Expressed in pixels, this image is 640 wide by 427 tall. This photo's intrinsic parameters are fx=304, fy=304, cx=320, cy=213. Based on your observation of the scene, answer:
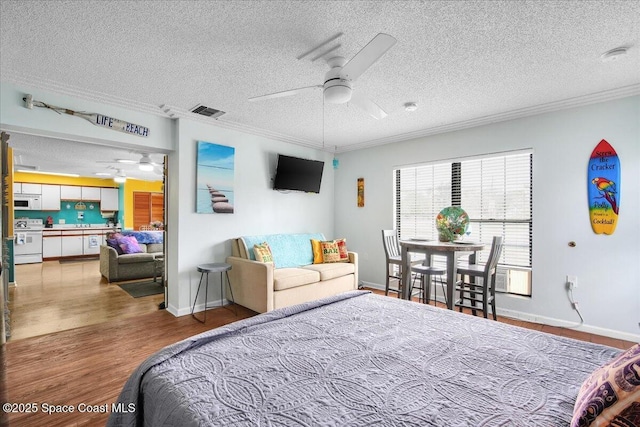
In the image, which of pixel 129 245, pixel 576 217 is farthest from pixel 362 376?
pixel 129 245

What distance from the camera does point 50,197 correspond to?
8258mm

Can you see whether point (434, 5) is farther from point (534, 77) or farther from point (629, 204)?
point (629, 204)

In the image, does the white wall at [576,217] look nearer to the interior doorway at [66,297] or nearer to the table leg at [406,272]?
the table leg at [406,272]

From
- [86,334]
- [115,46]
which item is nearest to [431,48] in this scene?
[115,46]

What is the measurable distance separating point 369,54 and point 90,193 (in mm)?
10024

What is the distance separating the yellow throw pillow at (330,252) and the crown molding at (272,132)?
1.78 meters

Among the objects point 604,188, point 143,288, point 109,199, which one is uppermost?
point 109,199

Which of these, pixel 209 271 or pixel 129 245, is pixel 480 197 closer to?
pixel 209 271

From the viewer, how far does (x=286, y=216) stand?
4996mm

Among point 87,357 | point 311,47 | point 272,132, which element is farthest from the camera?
point 272,132

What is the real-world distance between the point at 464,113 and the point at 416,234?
6.19 feet

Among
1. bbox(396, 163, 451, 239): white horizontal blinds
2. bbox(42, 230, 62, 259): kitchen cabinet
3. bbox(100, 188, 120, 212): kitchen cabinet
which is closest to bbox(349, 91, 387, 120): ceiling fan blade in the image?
bbox(396, 163, 451, 239): white horizontal blinds

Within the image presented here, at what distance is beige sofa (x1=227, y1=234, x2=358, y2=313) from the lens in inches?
142

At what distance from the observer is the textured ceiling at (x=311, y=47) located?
6.07 feet
